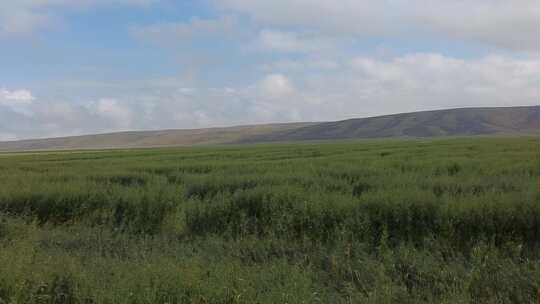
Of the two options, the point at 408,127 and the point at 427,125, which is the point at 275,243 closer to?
the point at 408,127

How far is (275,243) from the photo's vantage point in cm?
580

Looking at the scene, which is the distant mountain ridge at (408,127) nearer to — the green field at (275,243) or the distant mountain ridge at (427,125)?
the distant mountain ridge at (427,125)

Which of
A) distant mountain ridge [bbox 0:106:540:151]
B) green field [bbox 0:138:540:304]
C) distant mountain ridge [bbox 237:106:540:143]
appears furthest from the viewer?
distant mountain ridge [bbox 0:106:540:151]

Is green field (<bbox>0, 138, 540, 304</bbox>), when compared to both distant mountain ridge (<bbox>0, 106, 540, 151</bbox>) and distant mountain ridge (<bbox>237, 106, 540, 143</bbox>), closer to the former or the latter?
distant mountain ridge (<bbox>0, 106, 540, 151</bbox>)

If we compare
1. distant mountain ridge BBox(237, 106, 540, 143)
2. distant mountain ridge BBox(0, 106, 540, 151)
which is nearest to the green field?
distant mountain ridge BBox(0, 106, 540, 151)

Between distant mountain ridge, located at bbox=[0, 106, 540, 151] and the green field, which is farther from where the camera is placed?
distant mountain ridge, located at bbox=[0, 106, 540, 151]

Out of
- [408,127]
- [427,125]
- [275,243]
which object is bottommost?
[275,243]

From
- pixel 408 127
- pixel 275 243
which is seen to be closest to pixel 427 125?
→ pixel 408 127

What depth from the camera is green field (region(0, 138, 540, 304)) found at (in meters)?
3.95

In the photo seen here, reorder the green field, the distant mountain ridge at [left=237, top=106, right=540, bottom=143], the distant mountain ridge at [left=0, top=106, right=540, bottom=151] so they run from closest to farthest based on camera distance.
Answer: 1. the green field
2. the distant mountain ridge at [left=237, top=106, right=540, bottom=143]
3. the distant mountain ridge at [left=0, top=106, right=540, bottom=151]

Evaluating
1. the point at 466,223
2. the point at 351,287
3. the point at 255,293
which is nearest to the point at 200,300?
the point at 255,293

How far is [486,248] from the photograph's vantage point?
5168 millimetres

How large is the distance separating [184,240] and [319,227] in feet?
8.00

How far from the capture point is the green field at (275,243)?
3.95m
